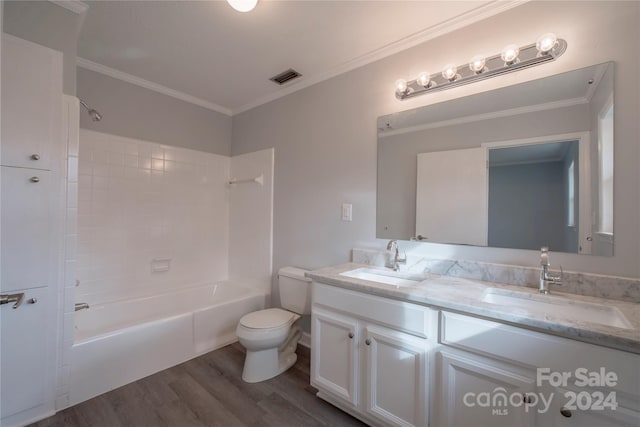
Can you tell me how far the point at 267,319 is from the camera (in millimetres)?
2064

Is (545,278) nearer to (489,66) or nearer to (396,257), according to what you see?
(396,257)

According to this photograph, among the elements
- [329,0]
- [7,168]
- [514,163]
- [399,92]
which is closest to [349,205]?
[399,92]

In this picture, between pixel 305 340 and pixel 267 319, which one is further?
pixel 305 340

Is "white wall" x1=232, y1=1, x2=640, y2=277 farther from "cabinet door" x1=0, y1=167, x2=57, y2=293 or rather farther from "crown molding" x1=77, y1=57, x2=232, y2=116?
"cabinet door" x1=0, y1=167, x2=57, y2=293

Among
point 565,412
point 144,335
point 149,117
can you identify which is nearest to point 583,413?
point 565,412

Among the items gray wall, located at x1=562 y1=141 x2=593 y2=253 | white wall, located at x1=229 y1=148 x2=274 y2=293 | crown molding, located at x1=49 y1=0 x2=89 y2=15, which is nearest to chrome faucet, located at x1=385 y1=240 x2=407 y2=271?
gray wall, located at x1=562 y1=141 x2=593 y2=253

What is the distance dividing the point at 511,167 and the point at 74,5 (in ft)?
8.88

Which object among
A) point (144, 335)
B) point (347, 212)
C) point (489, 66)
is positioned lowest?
point (144, 335)

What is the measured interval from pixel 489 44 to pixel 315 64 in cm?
121

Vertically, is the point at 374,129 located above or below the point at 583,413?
above

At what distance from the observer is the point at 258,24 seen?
5.72 ft

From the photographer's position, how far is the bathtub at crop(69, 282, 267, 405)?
69.7 inches

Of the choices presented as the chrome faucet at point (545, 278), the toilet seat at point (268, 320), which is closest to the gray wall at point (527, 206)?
the chrome faucet at point (545, 278)

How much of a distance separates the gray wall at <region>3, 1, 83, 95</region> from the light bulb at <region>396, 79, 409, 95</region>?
2.05 metres
